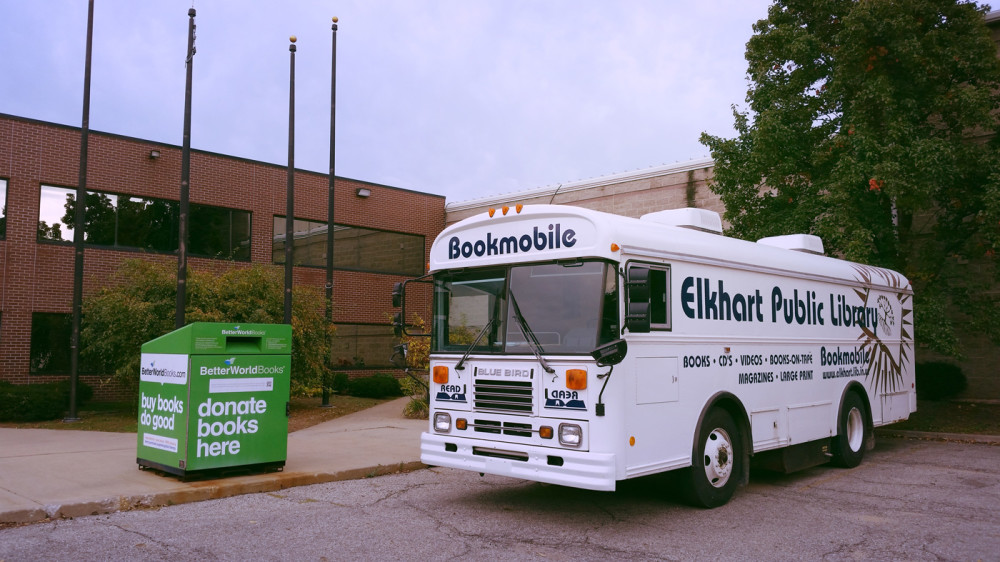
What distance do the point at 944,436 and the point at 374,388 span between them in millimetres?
14236

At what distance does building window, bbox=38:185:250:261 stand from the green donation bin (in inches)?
513

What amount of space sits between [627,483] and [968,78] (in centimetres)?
1132

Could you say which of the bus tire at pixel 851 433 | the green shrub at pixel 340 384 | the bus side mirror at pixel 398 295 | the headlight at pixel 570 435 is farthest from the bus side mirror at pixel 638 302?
the green shrub at pixel 340 384

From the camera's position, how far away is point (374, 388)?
71.4ft

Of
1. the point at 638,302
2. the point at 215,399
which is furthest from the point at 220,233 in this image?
the point at 638,302

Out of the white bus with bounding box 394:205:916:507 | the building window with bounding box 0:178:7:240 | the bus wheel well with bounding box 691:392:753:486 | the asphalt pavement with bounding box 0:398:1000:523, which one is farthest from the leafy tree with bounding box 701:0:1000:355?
the building window with bounding box 0:178:7:240

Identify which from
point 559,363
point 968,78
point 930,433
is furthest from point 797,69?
point 559,363

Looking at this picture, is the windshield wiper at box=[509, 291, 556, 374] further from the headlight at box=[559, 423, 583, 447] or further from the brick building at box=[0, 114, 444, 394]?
the brick building at box=[0, 114, 444, 394]

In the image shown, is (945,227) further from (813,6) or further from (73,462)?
(73,462)

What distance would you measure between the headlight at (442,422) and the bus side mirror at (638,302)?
2.13 meters

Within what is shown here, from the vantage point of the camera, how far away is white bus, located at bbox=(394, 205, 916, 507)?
654cm

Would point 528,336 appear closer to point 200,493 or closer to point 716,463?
point 716,463

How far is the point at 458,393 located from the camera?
7449 mm

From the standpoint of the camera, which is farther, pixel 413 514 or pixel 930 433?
pixel 930 433
